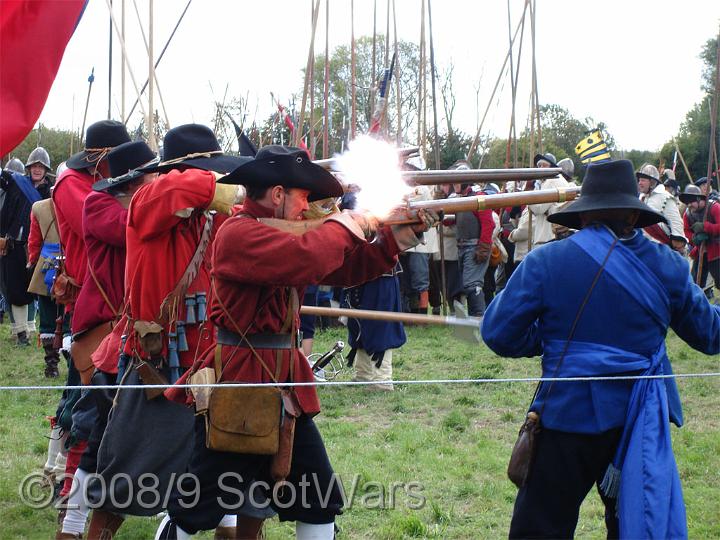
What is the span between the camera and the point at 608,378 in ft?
11.4

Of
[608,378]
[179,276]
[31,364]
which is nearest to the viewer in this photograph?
[608,378]

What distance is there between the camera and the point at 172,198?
3994mm

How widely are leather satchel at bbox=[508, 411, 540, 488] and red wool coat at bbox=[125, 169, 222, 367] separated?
4.84 feet

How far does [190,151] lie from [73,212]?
1.00 m

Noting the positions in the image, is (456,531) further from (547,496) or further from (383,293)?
(383,293)

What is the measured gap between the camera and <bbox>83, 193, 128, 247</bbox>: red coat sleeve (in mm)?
4473

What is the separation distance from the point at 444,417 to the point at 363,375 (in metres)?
1.30

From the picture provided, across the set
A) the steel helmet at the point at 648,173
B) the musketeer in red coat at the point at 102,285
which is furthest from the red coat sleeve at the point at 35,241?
the steel helmet at the point at 648,173

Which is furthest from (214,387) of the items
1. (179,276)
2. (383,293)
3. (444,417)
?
(383,293)

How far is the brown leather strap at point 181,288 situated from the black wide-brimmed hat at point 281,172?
0.75 meters

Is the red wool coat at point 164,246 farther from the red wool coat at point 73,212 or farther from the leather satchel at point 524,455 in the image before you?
the leather satchel at point 524,455

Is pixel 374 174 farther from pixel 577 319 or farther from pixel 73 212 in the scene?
pixel 73 212

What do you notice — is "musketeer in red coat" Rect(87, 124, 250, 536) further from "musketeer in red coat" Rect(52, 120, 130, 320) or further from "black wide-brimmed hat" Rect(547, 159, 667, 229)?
"black wide-brimmed hat" Rect(547, 159, 667, 229)

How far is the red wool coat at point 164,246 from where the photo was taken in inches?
159
